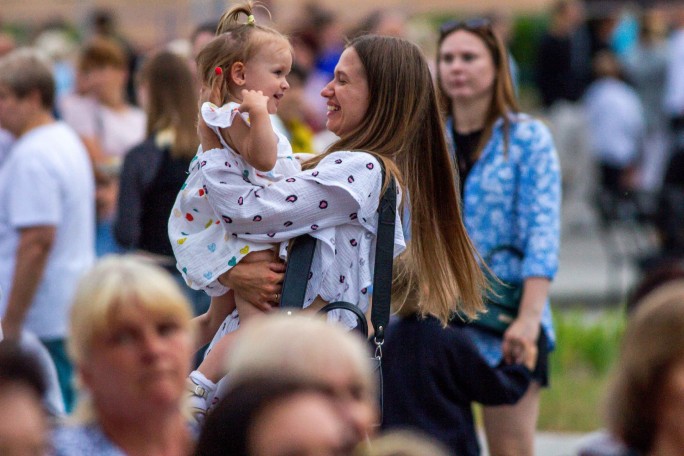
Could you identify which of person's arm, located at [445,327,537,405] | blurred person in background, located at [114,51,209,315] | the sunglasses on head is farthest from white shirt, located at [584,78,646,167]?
person's arm, located at [445,327,537,405]

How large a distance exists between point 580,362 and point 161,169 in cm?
441

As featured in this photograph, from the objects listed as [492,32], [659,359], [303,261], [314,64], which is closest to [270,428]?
[659,359]

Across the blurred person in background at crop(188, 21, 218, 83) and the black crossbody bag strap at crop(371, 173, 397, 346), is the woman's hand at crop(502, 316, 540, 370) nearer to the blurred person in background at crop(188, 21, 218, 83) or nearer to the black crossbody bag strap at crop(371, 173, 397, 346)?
the black crossbody bag strap at crop(371, 173, 397, 346)

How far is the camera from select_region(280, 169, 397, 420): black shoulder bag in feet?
12.1

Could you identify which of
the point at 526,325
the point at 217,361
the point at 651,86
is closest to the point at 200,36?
the point at 526,325

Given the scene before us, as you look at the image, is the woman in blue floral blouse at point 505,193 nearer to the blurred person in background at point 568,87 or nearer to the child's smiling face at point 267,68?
the child's smiling face at point 267,68

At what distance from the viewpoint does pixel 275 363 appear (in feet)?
7.96

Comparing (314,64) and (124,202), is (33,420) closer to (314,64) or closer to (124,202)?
(124,202)

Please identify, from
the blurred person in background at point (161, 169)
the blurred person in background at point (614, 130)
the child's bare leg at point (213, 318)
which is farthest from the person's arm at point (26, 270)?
the blurred person in background at point (614, 130)

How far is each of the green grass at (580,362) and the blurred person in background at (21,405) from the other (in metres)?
6.14

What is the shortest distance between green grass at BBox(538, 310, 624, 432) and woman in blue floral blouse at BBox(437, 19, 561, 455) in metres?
3.19

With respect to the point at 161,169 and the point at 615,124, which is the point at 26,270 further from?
the point at 615,124

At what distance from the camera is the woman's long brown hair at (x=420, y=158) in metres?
3.95

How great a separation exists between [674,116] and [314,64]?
431 centimetres
